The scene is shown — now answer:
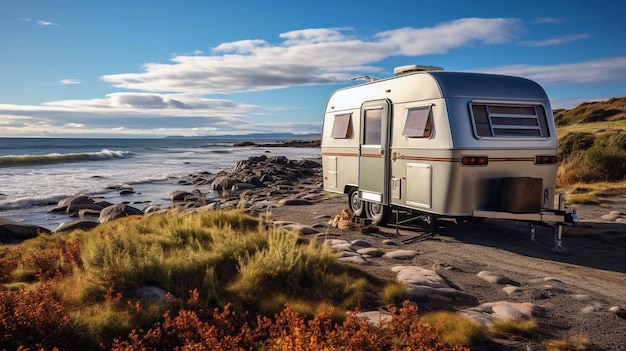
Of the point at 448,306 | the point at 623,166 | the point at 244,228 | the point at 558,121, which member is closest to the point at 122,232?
the point at 244,228

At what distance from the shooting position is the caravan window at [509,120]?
926 centimetres

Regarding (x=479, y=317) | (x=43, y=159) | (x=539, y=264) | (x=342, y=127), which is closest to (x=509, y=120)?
(x=539, y=264)

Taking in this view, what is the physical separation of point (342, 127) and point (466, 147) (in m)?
4.15

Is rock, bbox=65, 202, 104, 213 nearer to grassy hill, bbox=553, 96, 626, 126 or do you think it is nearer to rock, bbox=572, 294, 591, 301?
rock, bbox=572, 294, 591, 301

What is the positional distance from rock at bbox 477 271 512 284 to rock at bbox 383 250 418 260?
1.34m

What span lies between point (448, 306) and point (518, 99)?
510 cm

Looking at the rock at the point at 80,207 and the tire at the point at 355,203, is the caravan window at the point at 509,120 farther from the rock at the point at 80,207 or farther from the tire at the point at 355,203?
the rock at the point at 80,207

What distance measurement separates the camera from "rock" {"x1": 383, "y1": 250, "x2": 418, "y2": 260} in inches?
332

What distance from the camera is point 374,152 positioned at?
437 inches

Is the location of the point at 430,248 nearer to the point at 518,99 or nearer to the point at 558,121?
the point at 518,99

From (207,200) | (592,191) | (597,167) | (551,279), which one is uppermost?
(597,167)

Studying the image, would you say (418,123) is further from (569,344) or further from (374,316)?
(569,344)

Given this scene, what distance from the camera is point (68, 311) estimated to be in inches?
198

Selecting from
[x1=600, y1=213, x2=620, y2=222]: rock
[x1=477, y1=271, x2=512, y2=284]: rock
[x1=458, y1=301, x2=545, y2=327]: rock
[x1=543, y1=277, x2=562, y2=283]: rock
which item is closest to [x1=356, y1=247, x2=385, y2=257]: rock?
[x1=477, y1=271, x2=512, y2=284]: rock
